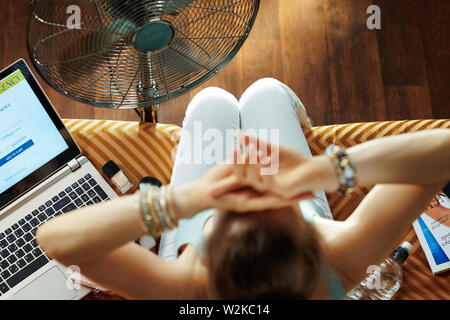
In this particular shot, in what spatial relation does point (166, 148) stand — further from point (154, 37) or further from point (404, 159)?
point (404, 159)

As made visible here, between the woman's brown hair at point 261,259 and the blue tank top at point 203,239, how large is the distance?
112mm

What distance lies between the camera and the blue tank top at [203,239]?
856mm

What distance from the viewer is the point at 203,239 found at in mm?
851

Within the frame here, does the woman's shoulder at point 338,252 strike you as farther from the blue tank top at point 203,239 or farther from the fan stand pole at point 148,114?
the fan stand pole at point 148,114

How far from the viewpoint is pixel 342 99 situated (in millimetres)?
1808

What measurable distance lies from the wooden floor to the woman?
997 millimetres

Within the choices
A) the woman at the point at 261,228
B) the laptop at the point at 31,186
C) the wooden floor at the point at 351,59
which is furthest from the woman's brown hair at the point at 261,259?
the wooden floor at the point at 351,59

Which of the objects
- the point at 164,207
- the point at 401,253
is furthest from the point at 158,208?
the point at 401,253

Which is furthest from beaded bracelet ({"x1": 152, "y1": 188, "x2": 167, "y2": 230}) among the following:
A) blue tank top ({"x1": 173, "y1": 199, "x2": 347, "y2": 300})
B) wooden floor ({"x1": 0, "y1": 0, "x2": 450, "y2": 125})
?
wooden floor ({"x1": 0, "y1": 0, "x2": 450, "y2": 125})

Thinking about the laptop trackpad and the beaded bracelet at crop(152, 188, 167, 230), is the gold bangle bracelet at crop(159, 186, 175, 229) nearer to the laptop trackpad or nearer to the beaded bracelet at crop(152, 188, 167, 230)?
the beaded bracelet at crop(152, 188, 167, 230)

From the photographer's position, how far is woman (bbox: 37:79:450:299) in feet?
2.15

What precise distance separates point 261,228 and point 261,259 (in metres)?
0.05

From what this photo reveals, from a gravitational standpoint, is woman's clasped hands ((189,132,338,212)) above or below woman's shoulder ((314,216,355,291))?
above

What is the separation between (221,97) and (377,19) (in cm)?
120
